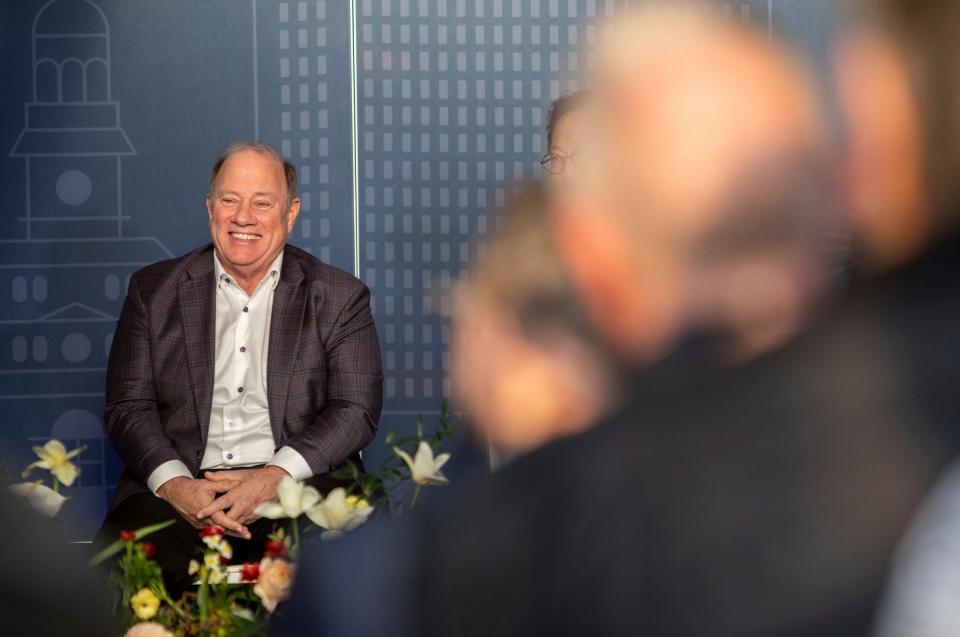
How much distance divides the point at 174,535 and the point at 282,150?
1.52m

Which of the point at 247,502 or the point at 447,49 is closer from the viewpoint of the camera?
the point at 247,502

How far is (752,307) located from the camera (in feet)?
1.05

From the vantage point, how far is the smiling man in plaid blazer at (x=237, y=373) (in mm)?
2416

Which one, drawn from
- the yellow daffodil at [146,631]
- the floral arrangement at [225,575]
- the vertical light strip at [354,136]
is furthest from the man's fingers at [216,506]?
the vertical light strip at [354,136]

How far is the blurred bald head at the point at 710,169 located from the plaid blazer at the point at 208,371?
2.14 m

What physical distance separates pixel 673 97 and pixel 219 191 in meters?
2.38

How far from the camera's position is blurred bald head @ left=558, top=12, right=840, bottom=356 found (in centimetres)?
32

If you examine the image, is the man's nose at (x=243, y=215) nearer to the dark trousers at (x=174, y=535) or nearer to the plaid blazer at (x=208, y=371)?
the plaid blazer at (x=208, y=371)

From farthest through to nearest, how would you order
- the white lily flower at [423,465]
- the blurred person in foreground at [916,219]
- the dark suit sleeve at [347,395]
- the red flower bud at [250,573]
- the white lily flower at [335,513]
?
the dark suit sleeve at [347,395]
the red flower bud at [250,573]
the white lily flower at [423,465]
the white lily flower at [335,513]
the blurred person in foreground at [916,219]

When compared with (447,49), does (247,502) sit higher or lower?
lower

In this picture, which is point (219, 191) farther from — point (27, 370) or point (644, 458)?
point (644, 458)

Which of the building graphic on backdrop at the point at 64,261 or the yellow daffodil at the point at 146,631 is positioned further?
the building graphic on backdrop at the point at 64,261

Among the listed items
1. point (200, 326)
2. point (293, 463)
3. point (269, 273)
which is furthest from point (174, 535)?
point (269, 273)

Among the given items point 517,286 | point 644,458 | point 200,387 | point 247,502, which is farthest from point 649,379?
point 200,387
